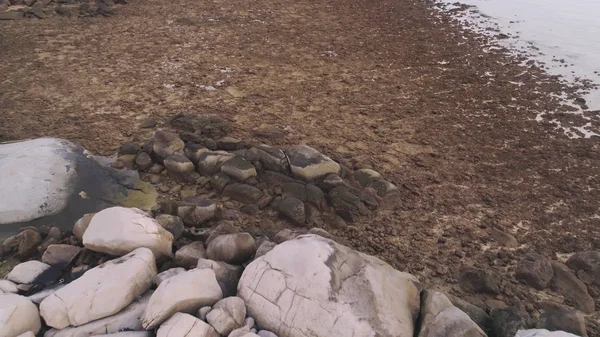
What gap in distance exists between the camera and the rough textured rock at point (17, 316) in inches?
119

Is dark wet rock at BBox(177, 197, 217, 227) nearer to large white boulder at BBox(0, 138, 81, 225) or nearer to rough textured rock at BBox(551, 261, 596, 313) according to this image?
large white boulder at BBox(0, 138, 81, 225)

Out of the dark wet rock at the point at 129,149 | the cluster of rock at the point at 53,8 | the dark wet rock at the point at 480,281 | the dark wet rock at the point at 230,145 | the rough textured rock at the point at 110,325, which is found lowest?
the dark wet rock at the point at 480,281

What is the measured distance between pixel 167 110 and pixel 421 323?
15.6ft

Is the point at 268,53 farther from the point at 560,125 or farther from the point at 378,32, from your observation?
the point at 560,125

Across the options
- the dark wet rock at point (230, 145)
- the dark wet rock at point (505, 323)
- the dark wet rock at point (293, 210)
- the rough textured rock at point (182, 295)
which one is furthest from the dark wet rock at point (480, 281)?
the dark wet rock at point (230, 145)

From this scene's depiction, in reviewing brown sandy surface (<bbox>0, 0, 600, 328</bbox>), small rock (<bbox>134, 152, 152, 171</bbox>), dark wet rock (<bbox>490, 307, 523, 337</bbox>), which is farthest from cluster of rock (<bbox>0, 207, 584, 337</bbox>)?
small rock (<bbox>134, 152, 152, 171</bbox>)

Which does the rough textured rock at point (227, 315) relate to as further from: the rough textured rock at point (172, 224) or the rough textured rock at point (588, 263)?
the rough textured rock at point (588, 263)

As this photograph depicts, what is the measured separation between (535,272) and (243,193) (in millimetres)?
2871

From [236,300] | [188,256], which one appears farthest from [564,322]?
[188,256]

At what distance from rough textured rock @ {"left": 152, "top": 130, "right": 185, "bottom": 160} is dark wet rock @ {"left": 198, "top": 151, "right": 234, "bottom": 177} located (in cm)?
37

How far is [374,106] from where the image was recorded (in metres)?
6.85

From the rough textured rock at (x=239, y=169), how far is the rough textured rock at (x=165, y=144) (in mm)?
711

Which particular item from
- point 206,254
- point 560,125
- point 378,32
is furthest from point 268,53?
point 206,254

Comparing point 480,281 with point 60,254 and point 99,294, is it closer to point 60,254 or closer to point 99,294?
point 99,294
